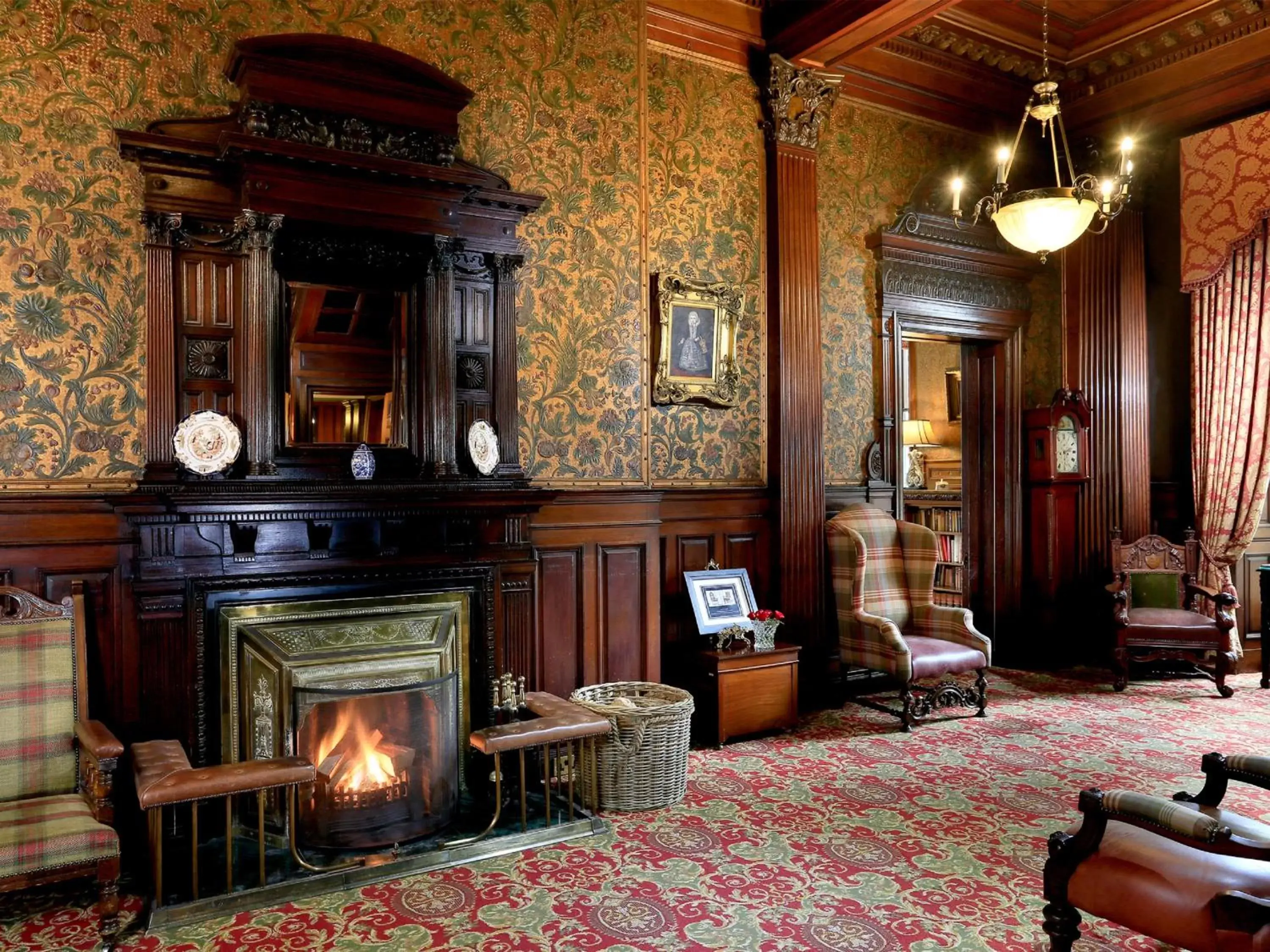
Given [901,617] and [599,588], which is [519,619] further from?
[901,617]

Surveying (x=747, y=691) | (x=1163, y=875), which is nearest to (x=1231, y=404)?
(x=747, y=691)

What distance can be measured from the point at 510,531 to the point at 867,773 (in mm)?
2206

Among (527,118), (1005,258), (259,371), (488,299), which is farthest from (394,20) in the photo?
(1005,258)

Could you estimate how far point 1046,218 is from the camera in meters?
4.71

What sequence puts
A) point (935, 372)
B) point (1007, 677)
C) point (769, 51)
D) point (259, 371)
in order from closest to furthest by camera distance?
1. point (259, 371)
2. point (769, 51)
3. point (1007, 677)
4. point (935, 372)

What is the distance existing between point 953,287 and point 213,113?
5.20 metres

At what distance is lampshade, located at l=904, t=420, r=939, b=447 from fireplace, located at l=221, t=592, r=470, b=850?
20.7 feet

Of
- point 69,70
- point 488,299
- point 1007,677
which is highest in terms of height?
point 69,70

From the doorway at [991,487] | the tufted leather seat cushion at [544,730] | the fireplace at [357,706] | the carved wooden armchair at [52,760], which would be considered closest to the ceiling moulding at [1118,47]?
the doorway at [991,487]

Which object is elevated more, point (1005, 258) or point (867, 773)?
point (1005, 258)

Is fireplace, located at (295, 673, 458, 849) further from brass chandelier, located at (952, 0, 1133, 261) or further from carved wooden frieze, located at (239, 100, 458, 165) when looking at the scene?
brass chandelier, located at (952, 0, 1133, 261)

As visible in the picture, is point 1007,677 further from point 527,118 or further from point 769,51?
point 527,118

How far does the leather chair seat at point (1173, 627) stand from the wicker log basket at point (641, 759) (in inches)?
159

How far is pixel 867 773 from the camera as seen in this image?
4629 millimetres
